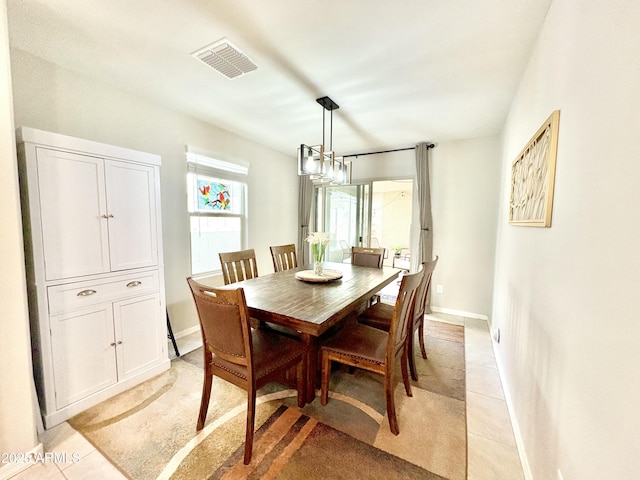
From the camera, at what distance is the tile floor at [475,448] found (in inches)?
55.3

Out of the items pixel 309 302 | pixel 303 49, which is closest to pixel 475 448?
pixel 309 302

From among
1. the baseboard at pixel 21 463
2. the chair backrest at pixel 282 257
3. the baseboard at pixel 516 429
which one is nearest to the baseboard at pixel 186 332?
the chair backrest at pixel 282 257

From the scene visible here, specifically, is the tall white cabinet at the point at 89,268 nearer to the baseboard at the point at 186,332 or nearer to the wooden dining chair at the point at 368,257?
Result: the baseboard at the point at 186,332

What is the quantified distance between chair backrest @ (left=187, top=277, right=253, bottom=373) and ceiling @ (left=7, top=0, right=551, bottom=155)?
1.61 metres

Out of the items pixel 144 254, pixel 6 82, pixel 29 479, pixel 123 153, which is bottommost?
pixel 29 479

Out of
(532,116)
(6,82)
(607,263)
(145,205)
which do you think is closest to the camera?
(607,263)

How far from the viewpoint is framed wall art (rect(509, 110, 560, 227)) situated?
1272 millimetres

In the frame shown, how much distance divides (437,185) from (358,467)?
3.59 metres

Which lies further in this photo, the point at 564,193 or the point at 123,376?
the point at 123,376

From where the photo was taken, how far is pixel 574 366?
95cm

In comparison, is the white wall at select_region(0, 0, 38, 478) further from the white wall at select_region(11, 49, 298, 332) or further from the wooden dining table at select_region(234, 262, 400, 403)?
the wooden dining table at select_region(234, 262, 400, 403)

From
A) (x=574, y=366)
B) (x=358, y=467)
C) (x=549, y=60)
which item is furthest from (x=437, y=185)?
(x=358, y=467)

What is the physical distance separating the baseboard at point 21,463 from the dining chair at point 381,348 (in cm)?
168

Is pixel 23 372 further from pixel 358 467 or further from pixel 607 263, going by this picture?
pixel 607 263
